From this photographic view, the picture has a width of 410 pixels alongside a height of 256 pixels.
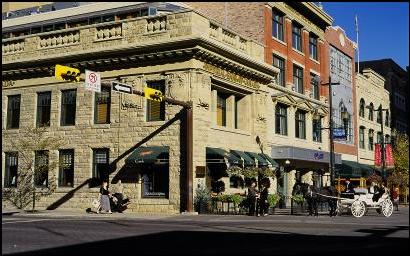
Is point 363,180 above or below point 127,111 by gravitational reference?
below

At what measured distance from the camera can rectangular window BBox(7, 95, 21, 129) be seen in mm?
31266

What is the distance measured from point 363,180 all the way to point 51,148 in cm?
2672

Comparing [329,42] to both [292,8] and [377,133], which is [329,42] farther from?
[377,133]

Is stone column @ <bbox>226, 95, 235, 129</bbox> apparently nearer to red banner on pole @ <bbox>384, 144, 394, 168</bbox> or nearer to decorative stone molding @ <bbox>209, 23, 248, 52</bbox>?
decorative stone molding @ <bbox>209, 23, 248, 52</bbox>

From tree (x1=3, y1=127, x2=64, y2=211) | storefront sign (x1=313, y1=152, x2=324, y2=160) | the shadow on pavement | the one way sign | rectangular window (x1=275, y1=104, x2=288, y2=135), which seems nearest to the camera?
the shadow on pavement

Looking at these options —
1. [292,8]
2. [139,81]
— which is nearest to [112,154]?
[139,81]

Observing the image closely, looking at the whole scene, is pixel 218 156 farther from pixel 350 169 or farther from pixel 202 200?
pixel 350 169

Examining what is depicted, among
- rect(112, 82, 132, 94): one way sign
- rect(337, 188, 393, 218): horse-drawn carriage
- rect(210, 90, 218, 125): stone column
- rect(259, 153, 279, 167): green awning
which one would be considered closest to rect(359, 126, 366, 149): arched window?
rect(259, 153, 279, 167): green awning

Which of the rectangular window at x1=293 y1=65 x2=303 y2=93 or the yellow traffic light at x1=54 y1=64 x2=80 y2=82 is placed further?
the rectangular window at x1=293 y1=65 x2=303 y2=93

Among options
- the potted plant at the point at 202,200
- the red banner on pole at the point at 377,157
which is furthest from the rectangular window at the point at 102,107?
the red banner on pole at the point at 377,157

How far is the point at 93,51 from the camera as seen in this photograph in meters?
28.2

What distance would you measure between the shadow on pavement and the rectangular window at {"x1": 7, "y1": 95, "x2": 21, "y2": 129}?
2002 cm

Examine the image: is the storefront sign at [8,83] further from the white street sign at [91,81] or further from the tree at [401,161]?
the tree at [401,161]

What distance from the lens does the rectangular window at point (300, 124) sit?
3714 cm
